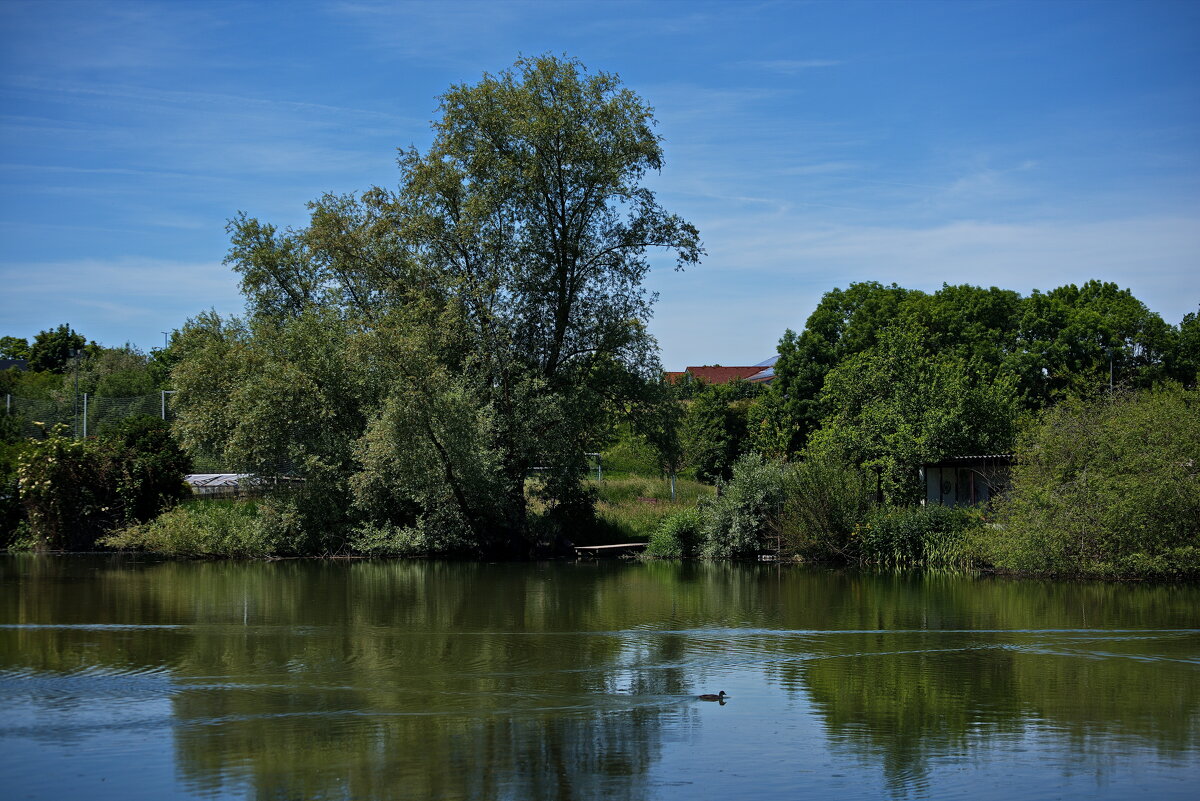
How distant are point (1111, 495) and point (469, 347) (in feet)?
73.9

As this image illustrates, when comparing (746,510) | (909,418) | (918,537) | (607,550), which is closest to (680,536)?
(746,510)

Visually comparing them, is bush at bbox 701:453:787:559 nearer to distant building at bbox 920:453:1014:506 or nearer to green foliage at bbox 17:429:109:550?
distant building at bbox 920:453:1014:506

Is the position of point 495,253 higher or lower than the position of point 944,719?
higher

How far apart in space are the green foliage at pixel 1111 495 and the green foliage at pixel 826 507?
568 cm

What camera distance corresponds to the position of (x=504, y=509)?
3900 cm

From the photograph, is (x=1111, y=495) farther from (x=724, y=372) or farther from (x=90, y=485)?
(x=724, y=372)

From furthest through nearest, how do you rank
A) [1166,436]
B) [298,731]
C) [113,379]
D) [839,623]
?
[113,379], [1166,436], [839,623], [298,731]

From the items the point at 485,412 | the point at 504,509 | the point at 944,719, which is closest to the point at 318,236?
the point at 485,412

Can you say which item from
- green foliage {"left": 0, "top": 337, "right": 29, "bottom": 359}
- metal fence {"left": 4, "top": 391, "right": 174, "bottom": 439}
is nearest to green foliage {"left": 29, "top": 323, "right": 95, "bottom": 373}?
green foliage {"left": 0, "top": 337, "right": 29, "bottom": 359}

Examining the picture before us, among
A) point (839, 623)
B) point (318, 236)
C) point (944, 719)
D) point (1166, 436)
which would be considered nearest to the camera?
point (944, 719)

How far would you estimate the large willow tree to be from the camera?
3738 centimetres

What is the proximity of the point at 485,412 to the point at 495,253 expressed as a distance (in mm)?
6299

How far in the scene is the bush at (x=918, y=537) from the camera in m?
32.8

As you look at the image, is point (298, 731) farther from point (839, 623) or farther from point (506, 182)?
point (506, 182)
